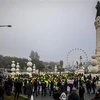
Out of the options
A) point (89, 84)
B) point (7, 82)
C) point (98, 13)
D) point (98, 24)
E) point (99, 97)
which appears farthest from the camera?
point (98, 13)

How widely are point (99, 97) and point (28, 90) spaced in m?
9.48

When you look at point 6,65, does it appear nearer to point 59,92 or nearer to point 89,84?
point 89,84

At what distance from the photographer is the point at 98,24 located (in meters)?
59.0

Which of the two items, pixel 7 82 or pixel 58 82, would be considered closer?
pixel 7 82

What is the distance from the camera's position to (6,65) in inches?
5610

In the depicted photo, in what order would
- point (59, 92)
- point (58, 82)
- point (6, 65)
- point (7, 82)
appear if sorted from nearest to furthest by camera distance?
point (59, 92) < point (7, 82) < point (58, 82) < point (6, 65)

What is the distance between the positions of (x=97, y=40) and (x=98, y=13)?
6949mm

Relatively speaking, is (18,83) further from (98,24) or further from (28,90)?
(98,24)

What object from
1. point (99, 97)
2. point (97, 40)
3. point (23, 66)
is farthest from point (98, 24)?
point (23, 66)

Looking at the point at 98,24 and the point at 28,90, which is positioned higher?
the point at 98,24

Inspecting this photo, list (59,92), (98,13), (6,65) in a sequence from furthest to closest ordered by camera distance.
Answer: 1. (6,65)
2. (98,13)
3. (59,92)

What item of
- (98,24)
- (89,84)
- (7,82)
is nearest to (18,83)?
(7,82)

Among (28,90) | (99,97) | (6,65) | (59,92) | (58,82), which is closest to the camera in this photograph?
(99,97)

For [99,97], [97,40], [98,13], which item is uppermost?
[98,13]
